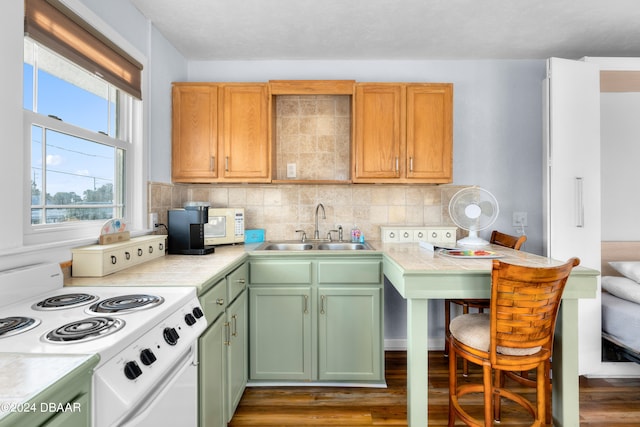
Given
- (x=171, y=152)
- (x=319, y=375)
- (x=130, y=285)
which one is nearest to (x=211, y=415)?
(x=130, y=285)

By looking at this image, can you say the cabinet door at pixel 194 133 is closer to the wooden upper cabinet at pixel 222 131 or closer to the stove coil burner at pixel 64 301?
the wooden upper cabinet at pixel 222 131

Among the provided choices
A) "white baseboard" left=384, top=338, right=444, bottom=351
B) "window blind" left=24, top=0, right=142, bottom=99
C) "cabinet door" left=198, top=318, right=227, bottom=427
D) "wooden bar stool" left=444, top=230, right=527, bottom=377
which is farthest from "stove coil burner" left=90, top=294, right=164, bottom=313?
"white baseboard" left=384, top=338, right=444, bottom=351

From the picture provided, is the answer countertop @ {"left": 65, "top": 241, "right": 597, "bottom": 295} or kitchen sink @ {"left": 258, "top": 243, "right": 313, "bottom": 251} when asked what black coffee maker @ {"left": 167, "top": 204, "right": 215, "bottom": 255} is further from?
kitchen sink @ {"left": 258, "top": 243, "right": 313, "bottom": 251}

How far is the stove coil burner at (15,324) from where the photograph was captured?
0.95m

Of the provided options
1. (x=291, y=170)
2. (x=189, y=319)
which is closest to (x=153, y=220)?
(x=291, y=170)

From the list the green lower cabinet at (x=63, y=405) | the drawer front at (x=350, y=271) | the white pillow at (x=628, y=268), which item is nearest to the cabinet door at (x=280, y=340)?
the drawer front at (x=350, y=271)

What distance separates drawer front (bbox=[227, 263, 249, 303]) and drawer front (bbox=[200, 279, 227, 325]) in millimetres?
79

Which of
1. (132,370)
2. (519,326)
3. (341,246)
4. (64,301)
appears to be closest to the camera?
(132,370)

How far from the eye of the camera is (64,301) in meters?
1.26

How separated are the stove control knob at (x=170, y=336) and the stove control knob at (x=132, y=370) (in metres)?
0.19

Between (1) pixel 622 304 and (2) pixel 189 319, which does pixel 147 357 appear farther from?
(1) pixel 622 304

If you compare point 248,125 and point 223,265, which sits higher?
point 248,125

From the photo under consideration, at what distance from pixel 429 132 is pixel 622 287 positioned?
1.77m

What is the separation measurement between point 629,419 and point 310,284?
6.85 feet
